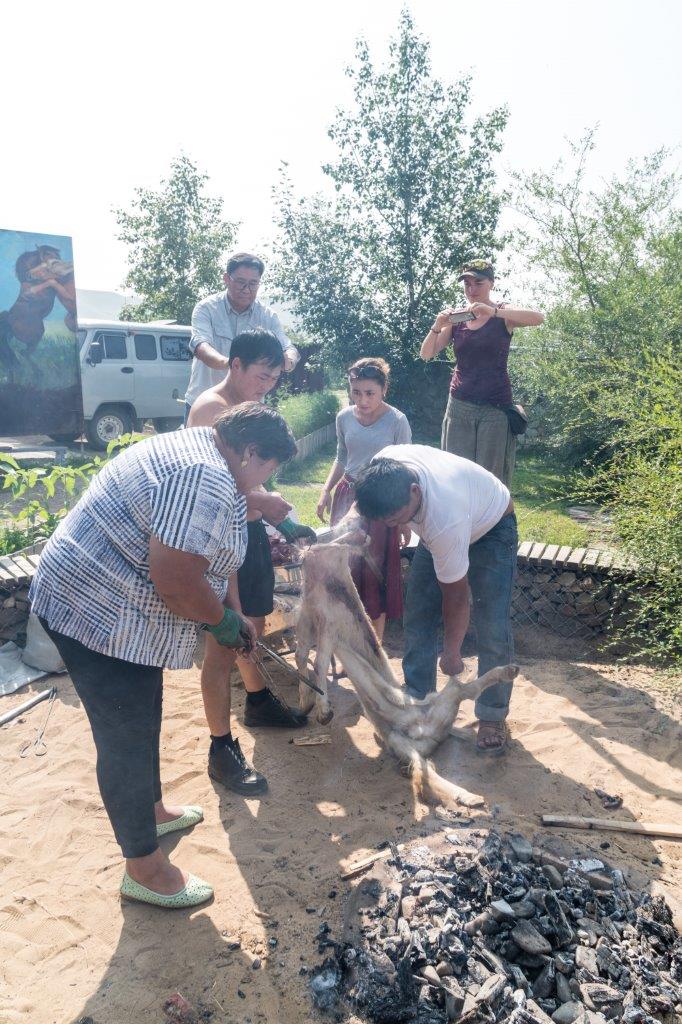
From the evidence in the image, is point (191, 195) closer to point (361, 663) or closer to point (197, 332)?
point (197, 332)

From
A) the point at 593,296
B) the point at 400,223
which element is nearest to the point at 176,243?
the point at 400,223

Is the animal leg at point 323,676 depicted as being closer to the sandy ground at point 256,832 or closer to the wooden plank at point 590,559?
the sandy ground at point 256,832

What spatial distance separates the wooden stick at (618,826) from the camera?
307cm

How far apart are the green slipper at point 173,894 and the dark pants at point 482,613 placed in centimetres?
149

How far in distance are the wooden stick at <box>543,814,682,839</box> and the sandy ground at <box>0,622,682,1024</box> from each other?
0.16 feet

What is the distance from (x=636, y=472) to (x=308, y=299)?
1113 cm

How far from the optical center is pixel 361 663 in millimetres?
3580

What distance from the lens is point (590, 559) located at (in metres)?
4.96

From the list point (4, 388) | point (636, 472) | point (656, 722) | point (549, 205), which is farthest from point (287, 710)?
point (549, 205)

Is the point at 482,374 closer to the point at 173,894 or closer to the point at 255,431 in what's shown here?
the point at 255,431

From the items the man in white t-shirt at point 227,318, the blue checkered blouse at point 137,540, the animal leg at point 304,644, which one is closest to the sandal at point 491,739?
the animal leg at point 304,644

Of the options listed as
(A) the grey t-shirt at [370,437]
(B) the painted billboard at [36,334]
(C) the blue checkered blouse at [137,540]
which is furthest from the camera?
(B) the painted billboard at [36,334]

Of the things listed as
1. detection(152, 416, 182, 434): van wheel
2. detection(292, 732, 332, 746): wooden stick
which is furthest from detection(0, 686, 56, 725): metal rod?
detection(152, 416, 182, 434): van wheel

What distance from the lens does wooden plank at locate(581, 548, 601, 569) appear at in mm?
4922
